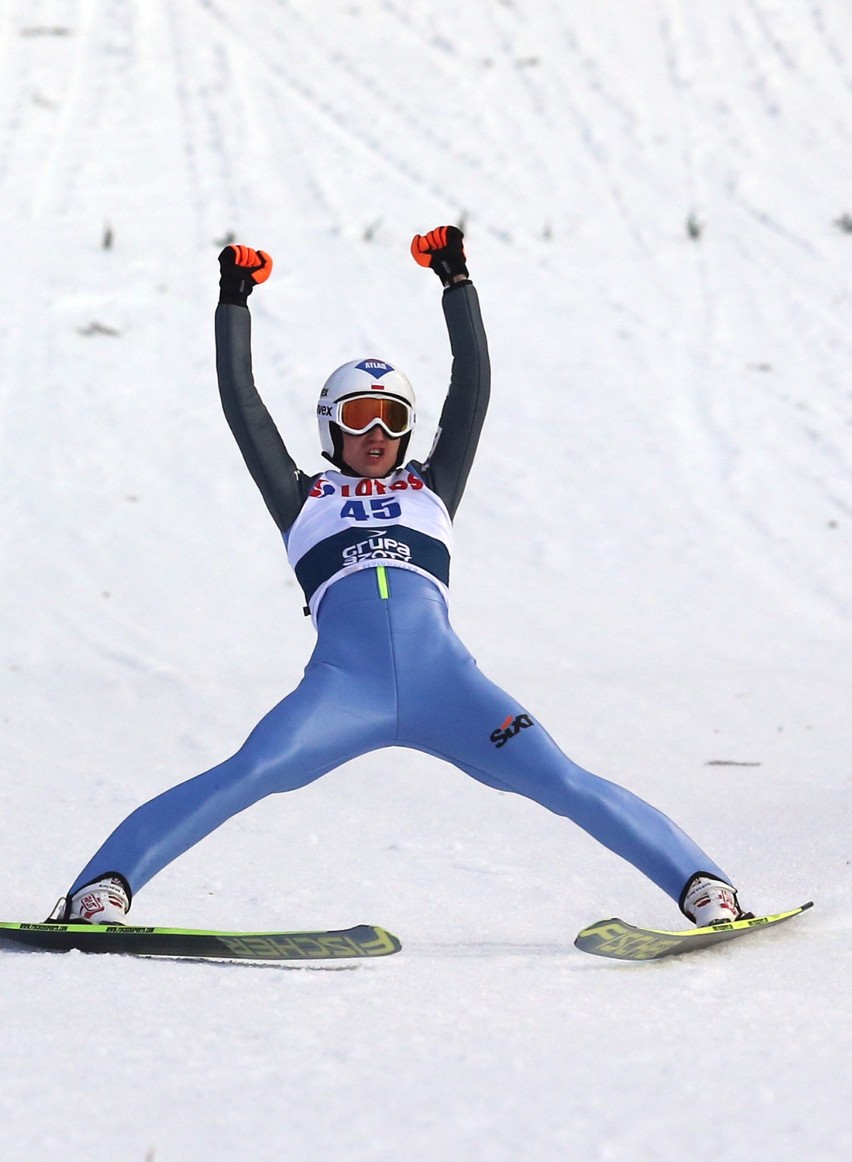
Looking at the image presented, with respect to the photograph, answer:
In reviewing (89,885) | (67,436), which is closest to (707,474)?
(67,436)

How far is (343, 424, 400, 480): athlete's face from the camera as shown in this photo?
170 inches

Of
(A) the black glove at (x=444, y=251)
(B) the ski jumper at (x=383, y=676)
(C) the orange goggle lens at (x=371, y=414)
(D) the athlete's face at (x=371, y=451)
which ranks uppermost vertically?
(A) the black glove at (x=444, y=251)

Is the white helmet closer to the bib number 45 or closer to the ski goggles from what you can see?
the ski goggles

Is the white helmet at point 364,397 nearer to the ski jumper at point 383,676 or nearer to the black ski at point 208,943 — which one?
A: the ski jumper at point 383,676

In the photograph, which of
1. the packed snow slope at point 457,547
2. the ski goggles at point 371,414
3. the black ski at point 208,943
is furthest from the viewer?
the ski goggles at point 371,414

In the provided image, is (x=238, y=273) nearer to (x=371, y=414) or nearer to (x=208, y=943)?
(x=371, y=414)

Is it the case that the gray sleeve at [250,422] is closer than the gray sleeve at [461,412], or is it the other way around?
the gray sleeve at [250,422]

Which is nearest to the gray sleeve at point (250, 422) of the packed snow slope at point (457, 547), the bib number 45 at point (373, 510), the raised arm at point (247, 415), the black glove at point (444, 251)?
the raised arm at point (247, 415)

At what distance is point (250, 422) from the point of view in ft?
13.9

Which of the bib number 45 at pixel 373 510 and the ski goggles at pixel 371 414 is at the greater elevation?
the ski goggles at pixel 371 414

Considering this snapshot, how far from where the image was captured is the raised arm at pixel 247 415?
424 cm

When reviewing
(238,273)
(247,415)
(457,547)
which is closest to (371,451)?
(247,415)

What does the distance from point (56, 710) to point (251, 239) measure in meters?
6.13

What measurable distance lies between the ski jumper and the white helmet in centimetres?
11
